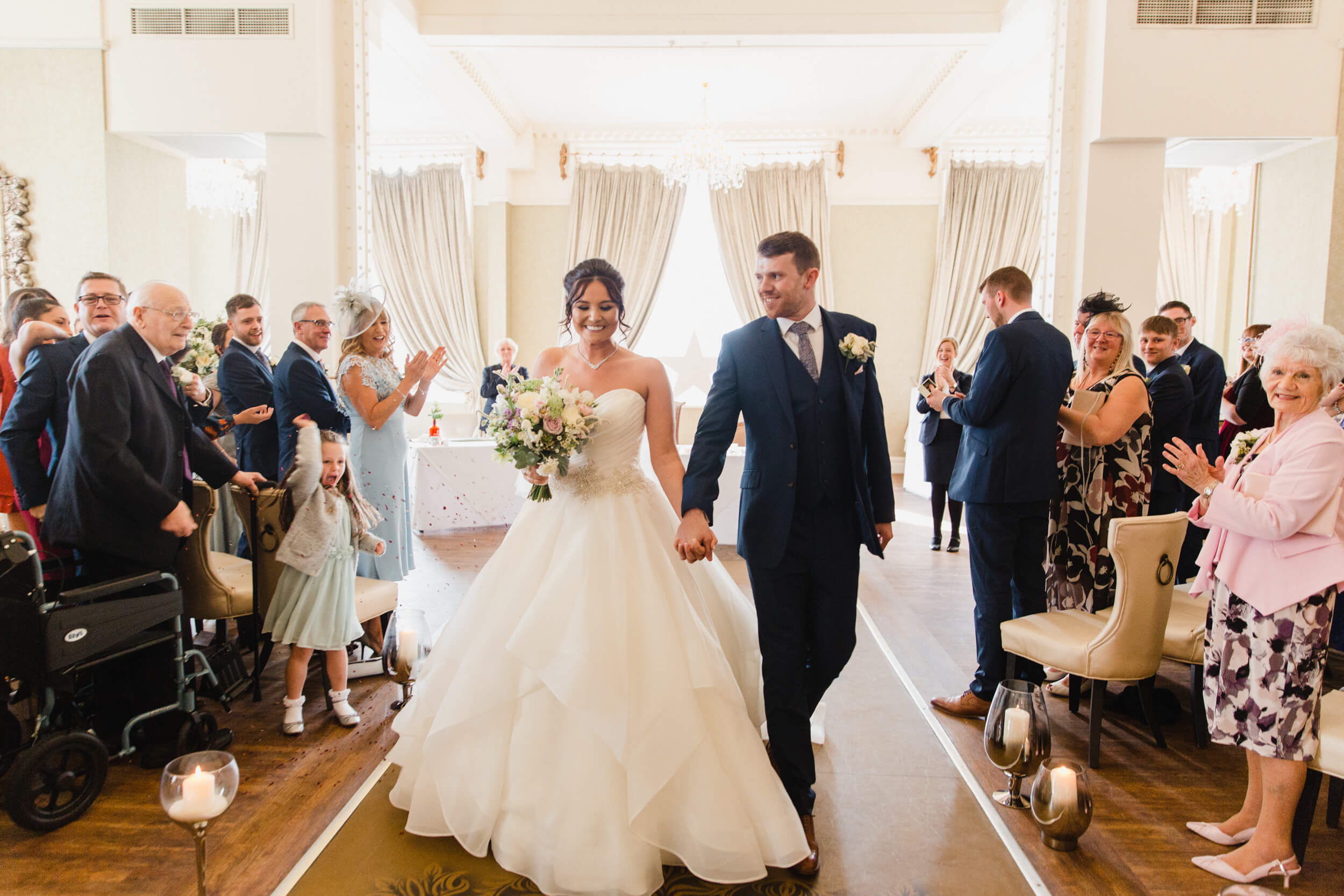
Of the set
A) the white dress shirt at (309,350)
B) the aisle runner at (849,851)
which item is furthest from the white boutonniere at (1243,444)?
the white dress shirt at (309,350)

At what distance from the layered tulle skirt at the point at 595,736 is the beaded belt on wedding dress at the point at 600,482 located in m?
0.11

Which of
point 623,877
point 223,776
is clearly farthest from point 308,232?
point 623,877

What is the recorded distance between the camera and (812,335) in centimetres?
276

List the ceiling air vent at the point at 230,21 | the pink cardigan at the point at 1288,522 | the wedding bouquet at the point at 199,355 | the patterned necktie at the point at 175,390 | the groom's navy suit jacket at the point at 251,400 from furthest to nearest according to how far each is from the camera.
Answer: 1. the ceiling air vent at the point at 230,21
2. the wedding bouquet at the point at 199,355
3. the groom's navy suit jacket at the point at 251,400
4. the patterned necktie at the point at 175,390
5. the pink cardigan at the point at 1288,522

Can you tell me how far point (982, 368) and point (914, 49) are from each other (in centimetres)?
550

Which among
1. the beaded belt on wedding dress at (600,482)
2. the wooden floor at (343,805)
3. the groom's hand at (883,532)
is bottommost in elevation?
the wooden floor at (343,805)

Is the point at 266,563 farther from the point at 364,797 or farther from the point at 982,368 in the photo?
the point at 982,368

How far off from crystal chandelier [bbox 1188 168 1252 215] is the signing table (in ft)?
21.3

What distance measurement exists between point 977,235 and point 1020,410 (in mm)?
8300

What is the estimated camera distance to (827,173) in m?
11.2

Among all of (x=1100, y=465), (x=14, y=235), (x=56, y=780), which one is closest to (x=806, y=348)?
(x=1100, y=465)

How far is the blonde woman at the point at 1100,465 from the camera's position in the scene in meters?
3.65

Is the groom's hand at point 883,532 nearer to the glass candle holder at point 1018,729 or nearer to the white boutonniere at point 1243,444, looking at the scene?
the glass candle holder at point 1018,729

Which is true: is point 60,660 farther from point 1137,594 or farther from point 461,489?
point 461,489
